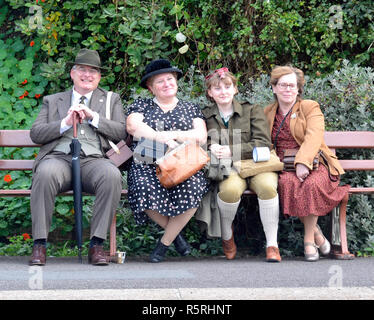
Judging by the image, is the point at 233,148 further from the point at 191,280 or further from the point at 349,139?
the point at 191,280

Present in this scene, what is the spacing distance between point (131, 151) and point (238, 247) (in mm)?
1471

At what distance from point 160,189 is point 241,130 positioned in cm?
86

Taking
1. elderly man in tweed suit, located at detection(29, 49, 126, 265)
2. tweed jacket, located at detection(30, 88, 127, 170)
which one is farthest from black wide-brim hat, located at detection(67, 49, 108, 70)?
tweed jacket, located at detection(30, 88, 127, 170)

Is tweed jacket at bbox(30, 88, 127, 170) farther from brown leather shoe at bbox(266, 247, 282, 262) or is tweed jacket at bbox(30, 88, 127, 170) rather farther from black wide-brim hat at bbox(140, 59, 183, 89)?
brown leather shoe at bbox(266, 247, 282, 262)

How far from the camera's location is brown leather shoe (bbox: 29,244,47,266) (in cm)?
495

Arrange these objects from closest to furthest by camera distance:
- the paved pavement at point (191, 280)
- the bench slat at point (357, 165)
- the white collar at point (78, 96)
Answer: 1. the paved pavement at point (191, 280)
2. the white collar at point (78, 96)
3. the bench slat at point (357, 165)

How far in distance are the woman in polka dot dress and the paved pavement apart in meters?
0.33

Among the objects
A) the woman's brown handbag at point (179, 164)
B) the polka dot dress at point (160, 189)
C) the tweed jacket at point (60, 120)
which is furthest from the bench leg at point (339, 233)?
the tweed jacket at point (60, 120)

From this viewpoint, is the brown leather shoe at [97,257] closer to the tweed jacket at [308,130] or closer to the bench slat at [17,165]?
the bench slat at [17,165]

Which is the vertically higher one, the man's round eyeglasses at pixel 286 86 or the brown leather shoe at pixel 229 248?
the man's round eyeglasses at pixel 286 86

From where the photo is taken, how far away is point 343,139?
18.9 feet

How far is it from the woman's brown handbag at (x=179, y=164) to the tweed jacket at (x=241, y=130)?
0.38 meters

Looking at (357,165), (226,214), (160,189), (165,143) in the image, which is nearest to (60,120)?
(165,143)

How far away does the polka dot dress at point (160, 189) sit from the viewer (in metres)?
5.17
